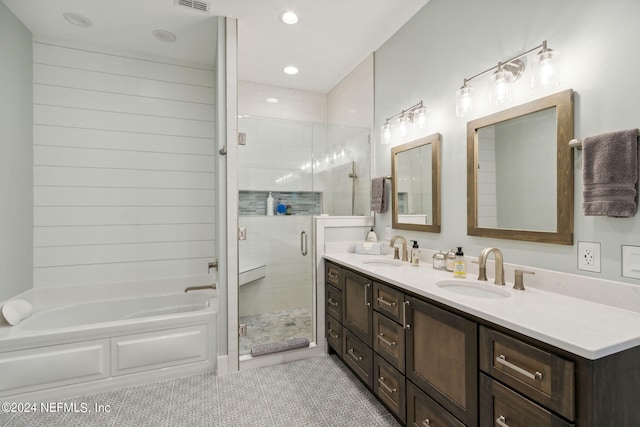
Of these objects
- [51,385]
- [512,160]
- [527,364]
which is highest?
[512,160]

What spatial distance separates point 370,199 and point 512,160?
1.34 m

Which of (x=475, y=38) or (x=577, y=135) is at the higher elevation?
(x=475, y=38)

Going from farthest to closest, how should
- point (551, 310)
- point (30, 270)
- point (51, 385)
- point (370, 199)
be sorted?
point (370, 199) < point (30, 270) < point (51, 385) < point (551, 310)

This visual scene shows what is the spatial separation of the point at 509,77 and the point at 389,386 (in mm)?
1839

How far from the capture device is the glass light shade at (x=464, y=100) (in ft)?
5.82

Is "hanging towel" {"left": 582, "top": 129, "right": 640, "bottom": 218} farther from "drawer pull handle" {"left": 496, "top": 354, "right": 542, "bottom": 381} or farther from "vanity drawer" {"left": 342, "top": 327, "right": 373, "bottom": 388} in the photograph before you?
"vanity drawer" {"left": 342, "top": 327, "right": 373, "bottom": 388}

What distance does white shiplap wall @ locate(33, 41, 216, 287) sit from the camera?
105 inches

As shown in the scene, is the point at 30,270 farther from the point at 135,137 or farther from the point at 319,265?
the point at 319,265

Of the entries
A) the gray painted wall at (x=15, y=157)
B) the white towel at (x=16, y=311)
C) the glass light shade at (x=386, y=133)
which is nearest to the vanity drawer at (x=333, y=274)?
the glass light shade at (x=386, y=133)

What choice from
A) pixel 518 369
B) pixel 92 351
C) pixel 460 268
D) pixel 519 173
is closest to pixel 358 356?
pixel 460 268

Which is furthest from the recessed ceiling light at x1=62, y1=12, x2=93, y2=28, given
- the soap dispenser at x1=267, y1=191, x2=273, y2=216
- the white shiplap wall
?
the soap dispenser at x1=267, y1=191, x2=273, y2=216

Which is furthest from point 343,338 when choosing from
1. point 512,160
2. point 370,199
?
point 512,160

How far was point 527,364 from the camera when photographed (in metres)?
1.01

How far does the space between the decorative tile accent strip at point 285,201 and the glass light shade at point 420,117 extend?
1116 millimetres
